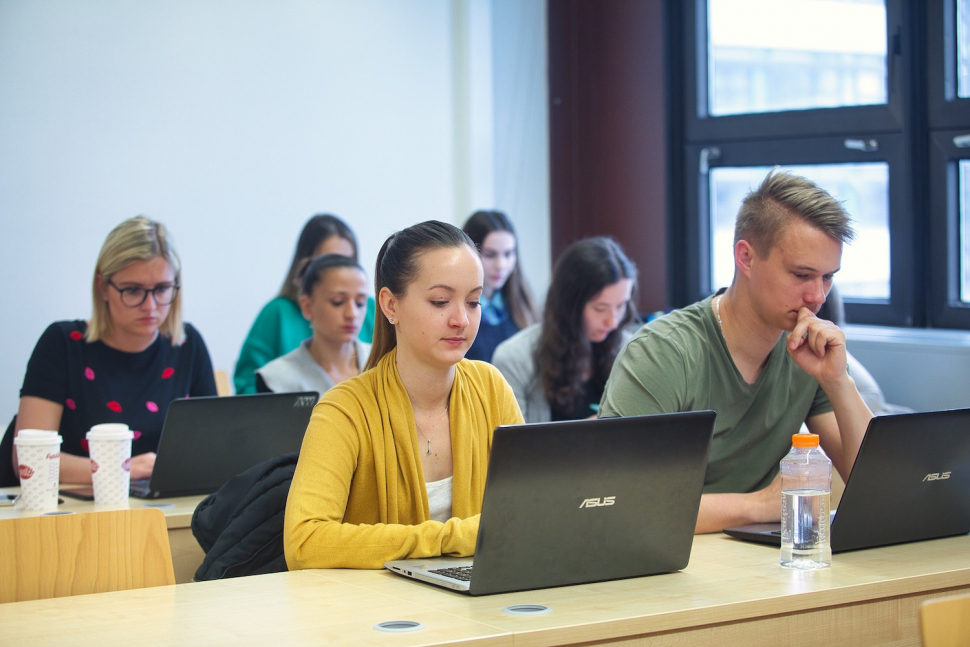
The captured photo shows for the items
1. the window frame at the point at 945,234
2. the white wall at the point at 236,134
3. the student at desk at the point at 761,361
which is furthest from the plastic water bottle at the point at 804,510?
the white wall at the point at 236,134

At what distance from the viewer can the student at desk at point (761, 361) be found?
6.65 ft

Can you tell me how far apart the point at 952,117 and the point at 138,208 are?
116 inches

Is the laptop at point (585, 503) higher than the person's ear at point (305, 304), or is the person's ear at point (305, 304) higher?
the person's ear at point (305, 304)

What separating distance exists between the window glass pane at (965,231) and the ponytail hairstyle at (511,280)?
159 cm

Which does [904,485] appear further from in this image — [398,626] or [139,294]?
[139,294]

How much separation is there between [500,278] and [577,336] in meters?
0.97

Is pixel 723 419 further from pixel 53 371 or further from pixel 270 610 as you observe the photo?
pixel 53 371

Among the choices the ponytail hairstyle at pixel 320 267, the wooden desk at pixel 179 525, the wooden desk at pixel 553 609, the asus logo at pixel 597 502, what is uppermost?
the ponytail hairstyle at pixel 320 267

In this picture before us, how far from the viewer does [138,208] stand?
415cm

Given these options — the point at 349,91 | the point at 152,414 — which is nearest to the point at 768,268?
the point at 152,414

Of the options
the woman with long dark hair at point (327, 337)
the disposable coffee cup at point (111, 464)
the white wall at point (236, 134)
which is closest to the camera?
the disposable coffee cup at point (111, 464)

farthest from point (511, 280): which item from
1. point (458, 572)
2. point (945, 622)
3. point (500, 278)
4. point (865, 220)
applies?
point (945, 622)

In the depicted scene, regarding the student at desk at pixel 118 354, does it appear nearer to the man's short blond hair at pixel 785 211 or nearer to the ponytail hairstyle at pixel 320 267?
the ponytail hairstyle at pixel 320 267

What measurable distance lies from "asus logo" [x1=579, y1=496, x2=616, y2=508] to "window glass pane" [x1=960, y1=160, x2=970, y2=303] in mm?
2749
